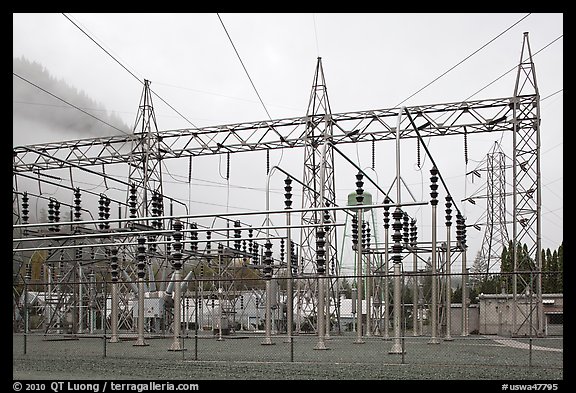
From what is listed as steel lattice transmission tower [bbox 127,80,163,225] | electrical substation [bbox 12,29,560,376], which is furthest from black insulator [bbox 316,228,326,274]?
steel lattice transmission tower [bbox 127,80,163,225]

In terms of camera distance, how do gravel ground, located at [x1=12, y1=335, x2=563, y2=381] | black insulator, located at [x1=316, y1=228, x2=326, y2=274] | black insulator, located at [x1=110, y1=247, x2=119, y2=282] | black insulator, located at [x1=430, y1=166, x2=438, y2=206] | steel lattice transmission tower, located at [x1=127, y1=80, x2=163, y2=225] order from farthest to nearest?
steel lattice transmission tower, located at [x1=127, y1=80, x2=163, y2=225] → black insulator, located at [x1=430, y1=166, x2=438, y2=206] → black insulator, located at [x1=110, y1=247, x2=119, y2=282] → black insulator, located at [x1=316, y1=228, x2=326, y2=274] → gravel ground, located at [x1=12, y1=335, x2=563, y2=381]

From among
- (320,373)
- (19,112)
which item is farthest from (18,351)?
(19,112)

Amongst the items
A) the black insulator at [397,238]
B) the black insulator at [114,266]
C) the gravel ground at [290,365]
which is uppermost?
the black insulator at [397,238]

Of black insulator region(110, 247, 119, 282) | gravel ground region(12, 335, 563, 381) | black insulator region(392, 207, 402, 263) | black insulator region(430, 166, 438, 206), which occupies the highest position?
black insulator region(430, 166, 438, 206)

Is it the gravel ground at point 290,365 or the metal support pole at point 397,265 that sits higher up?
the metal support pole at point 397,265

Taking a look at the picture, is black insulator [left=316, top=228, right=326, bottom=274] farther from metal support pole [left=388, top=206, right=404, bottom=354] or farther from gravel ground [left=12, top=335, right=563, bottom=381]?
metal support pole [left=388, top=206, right=404, bottom=354]

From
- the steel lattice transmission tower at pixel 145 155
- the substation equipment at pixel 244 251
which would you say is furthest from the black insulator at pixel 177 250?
the steel lattice transmission tower at pixel 145 155

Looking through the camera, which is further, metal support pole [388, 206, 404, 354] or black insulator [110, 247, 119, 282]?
Answer: black insulator [110, 247, 119, 282]

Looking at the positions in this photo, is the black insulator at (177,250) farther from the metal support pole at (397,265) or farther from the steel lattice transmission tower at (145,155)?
the steel lattice transmission tower at (145,155)

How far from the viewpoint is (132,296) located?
848 inches

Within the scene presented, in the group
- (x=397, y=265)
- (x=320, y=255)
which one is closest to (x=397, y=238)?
(x=397, y=265)

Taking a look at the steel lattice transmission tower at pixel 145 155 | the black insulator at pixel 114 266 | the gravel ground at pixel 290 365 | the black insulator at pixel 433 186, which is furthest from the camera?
the steel lattice transmission tower at pixel 145 155
